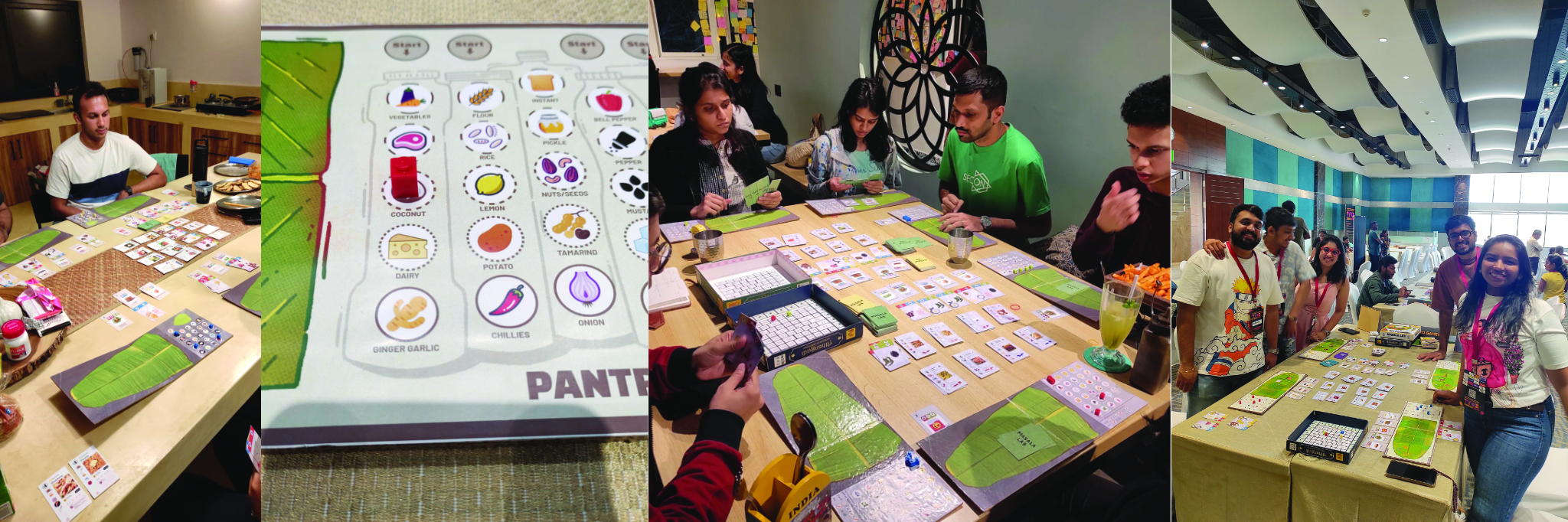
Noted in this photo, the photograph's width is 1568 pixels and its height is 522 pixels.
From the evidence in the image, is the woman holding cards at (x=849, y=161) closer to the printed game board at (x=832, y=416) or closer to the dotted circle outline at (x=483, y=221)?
the printed game board at (x=832, y=416)

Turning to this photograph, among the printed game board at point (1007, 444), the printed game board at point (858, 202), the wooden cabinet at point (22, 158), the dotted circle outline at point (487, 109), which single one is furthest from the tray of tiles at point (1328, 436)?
the wooden cabinet at point (22, 158)

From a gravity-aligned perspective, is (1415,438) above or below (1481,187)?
below

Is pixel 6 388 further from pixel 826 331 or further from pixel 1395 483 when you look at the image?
pixel 1395 483

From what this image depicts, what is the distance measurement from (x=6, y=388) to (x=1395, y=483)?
2317 mm

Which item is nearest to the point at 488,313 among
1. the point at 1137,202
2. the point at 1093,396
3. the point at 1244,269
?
the point at 1244,269

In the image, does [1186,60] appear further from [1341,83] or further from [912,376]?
[912,376]

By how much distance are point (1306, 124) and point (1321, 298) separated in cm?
16

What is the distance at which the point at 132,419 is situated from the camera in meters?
1.24

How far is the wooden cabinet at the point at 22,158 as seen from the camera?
2801mm

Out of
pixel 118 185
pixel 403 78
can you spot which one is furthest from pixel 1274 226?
pixel 118 185

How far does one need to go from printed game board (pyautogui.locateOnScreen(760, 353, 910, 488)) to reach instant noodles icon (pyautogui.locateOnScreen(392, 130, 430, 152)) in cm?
66

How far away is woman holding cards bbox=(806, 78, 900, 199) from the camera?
7.40 feet

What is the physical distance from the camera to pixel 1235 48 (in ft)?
1.84

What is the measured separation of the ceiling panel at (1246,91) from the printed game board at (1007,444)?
572 millimetres
